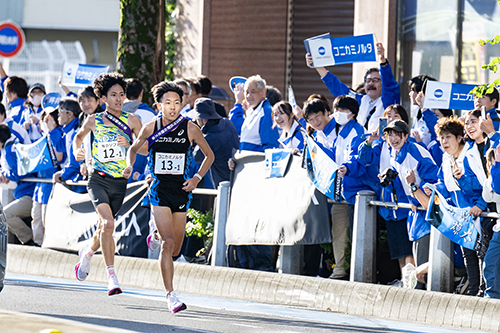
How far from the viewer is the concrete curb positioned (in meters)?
7.57

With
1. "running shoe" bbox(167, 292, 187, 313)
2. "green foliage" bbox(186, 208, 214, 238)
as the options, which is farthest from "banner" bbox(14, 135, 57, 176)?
"running shoe" bbox(167, 292, 187, 313)

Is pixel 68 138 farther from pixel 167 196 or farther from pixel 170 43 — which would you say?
pixel 170 43

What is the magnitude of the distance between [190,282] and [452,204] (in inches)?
121

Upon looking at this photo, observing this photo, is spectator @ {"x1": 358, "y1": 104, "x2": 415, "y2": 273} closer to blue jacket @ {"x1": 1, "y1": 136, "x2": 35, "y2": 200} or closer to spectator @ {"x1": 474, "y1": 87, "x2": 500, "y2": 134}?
spectator @ {"x1": 474, "y1": 87, "x2": 500, "y2": 134}

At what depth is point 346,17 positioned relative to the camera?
16812mm

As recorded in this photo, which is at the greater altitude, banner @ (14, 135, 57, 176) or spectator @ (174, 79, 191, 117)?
spectator @ (174, 79, 191, 117)

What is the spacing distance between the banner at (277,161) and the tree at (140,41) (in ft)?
14.6

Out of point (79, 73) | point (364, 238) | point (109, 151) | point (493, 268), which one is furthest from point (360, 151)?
point (79, 73)

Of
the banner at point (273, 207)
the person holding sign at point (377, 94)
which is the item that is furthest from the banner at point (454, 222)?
the person holding sign at point (377, 94)

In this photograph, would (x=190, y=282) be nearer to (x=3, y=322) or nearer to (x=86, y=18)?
(x=3, y=322)

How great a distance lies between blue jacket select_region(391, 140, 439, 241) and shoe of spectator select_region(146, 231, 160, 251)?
2720mm

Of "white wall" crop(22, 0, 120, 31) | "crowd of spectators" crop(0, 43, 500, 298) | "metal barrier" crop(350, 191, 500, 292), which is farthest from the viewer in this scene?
"white wall" crop(22, 0, 120, 31)

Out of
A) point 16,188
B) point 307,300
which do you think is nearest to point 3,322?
point 307,300

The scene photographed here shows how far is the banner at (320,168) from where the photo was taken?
29.6ft
